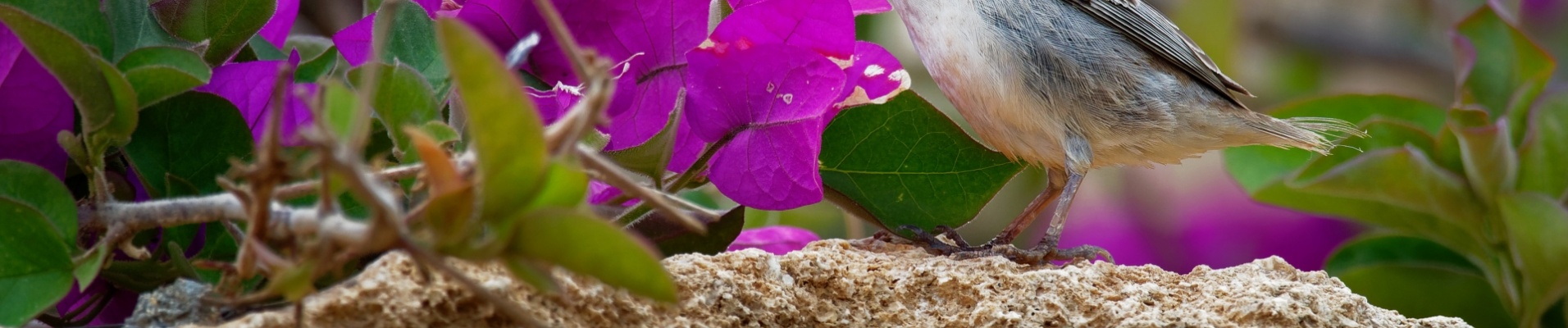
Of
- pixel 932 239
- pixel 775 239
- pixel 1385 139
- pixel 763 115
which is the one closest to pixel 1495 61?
pixel 1385 139

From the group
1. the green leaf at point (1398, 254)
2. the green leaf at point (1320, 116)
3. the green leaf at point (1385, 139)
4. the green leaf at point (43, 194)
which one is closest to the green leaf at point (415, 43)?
the green leaf at point (43, 194)

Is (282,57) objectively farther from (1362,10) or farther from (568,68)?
(1362,10)

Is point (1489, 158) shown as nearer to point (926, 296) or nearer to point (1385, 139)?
point (1385, 139)

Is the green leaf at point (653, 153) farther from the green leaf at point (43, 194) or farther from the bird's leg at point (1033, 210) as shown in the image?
the bird's leg at point (1033, 210)

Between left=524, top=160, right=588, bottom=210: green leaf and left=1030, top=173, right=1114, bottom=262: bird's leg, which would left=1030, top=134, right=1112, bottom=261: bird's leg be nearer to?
left=1030, top=173, right=1114, bottom=262: bird's leg

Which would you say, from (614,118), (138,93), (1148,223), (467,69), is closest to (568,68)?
(614,118)
